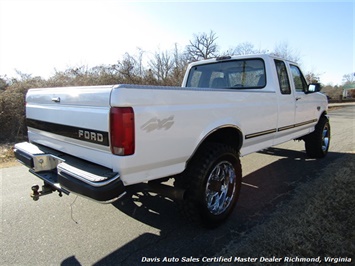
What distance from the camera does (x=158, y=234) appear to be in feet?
9.34

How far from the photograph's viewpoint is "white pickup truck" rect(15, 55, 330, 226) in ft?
6.93

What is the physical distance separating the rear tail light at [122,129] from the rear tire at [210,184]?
892 millimetres

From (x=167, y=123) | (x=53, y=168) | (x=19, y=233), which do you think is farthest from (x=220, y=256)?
(x=19, y=233)

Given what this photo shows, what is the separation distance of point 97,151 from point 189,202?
111 centimetres

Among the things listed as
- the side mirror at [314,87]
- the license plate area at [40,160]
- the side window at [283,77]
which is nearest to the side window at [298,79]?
the side mirror at [314,87]

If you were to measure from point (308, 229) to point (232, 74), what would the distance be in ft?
9.22

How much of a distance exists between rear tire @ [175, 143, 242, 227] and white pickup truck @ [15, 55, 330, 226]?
11 mm

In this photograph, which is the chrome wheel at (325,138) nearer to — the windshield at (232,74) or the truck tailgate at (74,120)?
the windshield at (232,74)

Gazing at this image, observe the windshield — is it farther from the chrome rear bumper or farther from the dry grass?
the chrome rear bumper

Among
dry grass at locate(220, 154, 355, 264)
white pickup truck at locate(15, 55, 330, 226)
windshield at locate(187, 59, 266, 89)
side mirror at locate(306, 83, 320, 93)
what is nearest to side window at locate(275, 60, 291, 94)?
white pickup truck at locate(15, 55, 330, 226)

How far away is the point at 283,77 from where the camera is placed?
4508 millimetres

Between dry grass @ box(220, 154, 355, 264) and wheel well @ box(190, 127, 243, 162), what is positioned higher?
wheel well @ box(190, 127, 243, 162)

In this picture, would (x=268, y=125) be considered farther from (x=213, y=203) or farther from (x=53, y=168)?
(x=53, y=168)

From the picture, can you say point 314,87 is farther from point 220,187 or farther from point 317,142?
point 220,187
